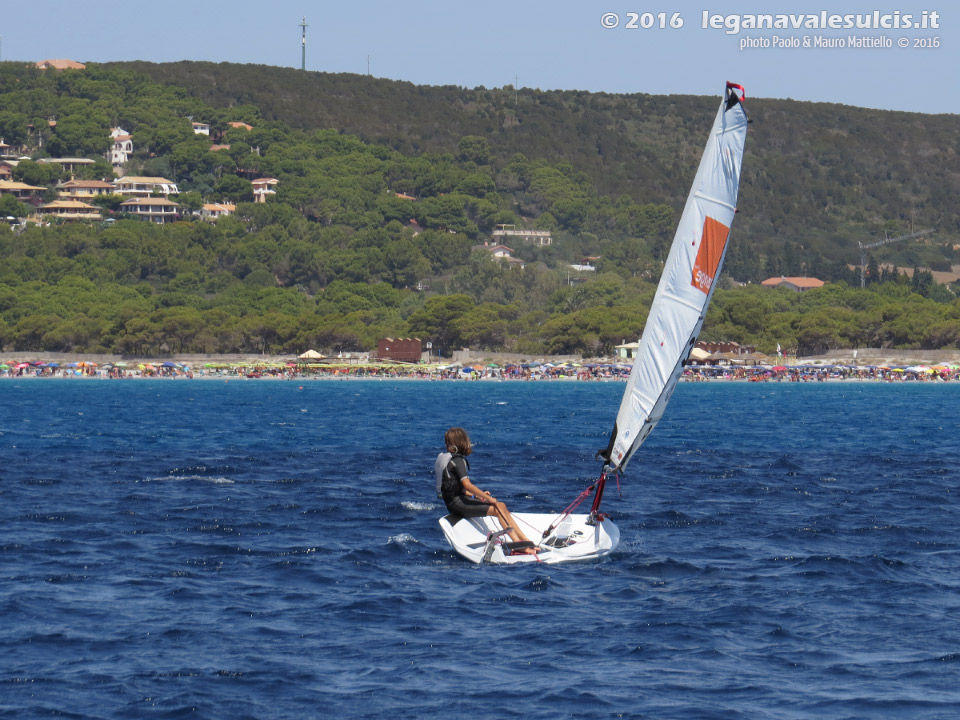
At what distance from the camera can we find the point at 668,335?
19.5 meters

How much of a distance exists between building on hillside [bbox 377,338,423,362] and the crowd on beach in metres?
6.11

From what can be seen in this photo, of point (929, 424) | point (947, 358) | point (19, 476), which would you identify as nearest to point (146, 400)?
point (929, 424)

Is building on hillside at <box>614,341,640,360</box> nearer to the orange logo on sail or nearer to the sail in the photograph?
the sail

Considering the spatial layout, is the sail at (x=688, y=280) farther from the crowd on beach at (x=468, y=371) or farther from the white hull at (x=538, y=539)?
the crowd on beach at (x=468, y=371)

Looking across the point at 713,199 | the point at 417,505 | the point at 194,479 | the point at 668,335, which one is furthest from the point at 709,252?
the point at 194,479

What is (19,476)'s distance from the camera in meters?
34.4

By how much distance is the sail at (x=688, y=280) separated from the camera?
1856cm

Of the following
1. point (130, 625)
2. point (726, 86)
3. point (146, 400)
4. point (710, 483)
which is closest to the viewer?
point (130, 625)

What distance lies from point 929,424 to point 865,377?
94688 millimetres

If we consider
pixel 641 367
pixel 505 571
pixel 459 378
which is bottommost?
pixel 459 378

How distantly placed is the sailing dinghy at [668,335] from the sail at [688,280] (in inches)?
0.5

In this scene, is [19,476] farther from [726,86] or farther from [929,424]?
[929,424]

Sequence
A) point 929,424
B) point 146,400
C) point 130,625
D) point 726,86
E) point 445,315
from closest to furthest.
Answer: point 130,625 → point 726,86 → point 929,424 → point 146,400 → point 445,315

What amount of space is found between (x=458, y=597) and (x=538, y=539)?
292 centimetres
